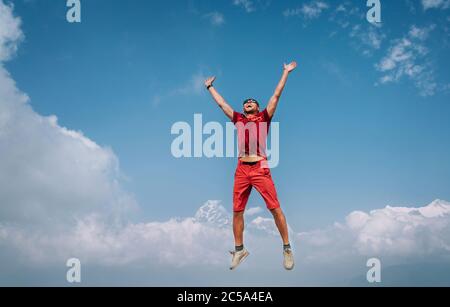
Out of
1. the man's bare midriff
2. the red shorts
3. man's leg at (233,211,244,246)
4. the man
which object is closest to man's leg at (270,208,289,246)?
the man

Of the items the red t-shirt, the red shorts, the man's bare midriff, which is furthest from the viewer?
the red t-shirt

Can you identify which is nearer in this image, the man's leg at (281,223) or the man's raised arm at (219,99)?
the man's leg at (281,223)

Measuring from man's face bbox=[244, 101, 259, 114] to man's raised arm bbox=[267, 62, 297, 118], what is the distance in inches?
12.3

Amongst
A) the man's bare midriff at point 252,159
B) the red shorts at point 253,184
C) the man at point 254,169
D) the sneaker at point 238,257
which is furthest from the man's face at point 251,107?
the sneaker at point 238,257

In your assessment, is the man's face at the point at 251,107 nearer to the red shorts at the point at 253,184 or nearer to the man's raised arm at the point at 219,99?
the man's raised arm at the point at 219,99

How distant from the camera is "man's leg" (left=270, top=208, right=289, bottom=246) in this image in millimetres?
9883

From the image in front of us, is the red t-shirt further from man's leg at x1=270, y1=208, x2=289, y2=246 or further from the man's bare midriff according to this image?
man's leg at x1=270, y1=208, x2=289, y2=246

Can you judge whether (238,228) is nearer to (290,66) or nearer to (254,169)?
(254,169)

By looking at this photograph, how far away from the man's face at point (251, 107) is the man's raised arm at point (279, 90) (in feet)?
1.03

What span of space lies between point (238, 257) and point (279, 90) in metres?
3.93

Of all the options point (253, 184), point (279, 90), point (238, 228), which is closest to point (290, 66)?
point (279, 90)

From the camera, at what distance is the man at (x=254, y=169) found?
9.90 m

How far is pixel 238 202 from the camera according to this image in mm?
10094
